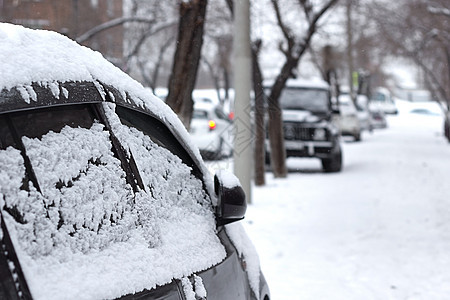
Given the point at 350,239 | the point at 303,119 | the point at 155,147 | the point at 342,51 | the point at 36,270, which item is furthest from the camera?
the point at 342,51

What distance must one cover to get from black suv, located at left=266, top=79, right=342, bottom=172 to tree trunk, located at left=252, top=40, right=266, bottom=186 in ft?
7.09

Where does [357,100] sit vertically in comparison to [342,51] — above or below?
below

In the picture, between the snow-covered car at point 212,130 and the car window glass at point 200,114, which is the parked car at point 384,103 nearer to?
the snow-covered car at point 212,130

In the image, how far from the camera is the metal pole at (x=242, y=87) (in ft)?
33.2

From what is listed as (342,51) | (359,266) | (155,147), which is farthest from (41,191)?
(342,51)

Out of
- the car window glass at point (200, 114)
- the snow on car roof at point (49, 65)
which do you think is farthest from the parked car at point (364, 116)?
the snow on car roof at point (49, 65)

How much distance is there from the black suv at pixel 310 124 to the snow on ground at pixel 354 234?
536 mm

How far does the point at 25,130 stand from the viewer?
1853 millimetres

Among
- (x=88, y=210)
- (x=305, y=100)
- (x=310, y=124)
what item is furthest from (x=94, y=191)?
(x=305, y=100)

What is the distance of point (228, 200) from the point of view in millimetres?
2701

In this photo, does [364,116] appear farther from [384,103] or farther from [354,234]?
[354,234]

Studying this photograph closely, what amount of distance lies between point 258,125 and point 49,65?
39.5 ft

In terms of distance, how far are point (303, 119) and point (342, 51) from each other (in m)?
25.9

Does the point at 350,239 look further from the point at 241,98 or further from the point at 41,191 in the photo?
the point at 41,191
